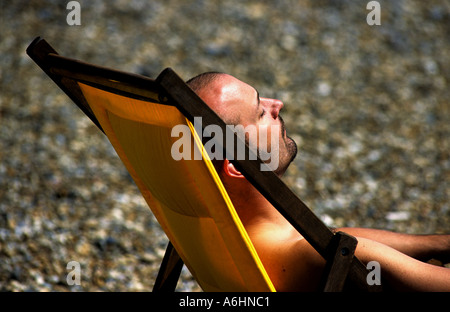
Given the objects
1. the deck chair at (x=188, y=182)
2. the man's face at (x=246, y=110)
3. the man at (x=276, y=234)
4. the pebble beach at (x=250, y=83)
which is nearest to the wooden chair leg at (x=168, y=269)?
the deck chair at (x=188, y=182)

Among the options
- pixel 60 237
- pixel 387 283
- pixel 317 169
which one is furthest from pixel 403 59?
pixel 387 283

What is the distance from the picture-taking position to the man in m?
1.91

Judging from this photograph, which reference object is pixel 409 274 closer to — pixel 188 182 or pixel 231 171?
pixel 231 171

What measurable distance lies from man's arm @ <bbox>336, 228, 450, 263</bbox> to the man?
1.32ft

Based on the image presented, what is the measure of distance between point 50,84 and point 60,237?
239 centimetres

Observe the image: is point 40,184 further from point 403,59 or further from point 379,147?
point 403,59

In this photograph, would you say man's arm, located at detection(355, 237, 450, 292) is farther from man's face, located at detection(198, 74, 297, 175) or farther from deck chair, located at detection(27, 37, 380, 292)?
man's face, located at detection(198, 74, 297, 175)

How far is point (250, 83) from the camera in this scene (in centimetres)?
625

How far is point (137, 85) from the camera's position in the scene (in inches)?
72.2

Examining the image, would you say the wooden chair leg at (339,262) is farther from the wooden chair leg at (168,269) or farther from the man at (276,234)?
the wooden chair leg at (168,269)

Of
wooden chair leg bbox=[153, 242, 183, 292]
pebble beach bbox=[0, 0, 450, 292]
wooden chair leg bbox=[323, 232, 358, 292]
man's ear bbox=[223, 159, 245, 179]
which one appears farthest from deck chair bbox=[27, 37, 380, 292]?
pebble beach bbox=[0, 0, 450, 292]

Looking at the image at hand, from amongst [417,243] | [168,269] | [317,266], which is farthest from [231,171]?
[417,243]

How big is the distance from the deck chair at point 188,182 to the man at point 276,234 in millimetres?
88

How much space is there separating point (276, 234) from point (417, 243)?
2.33 feet
